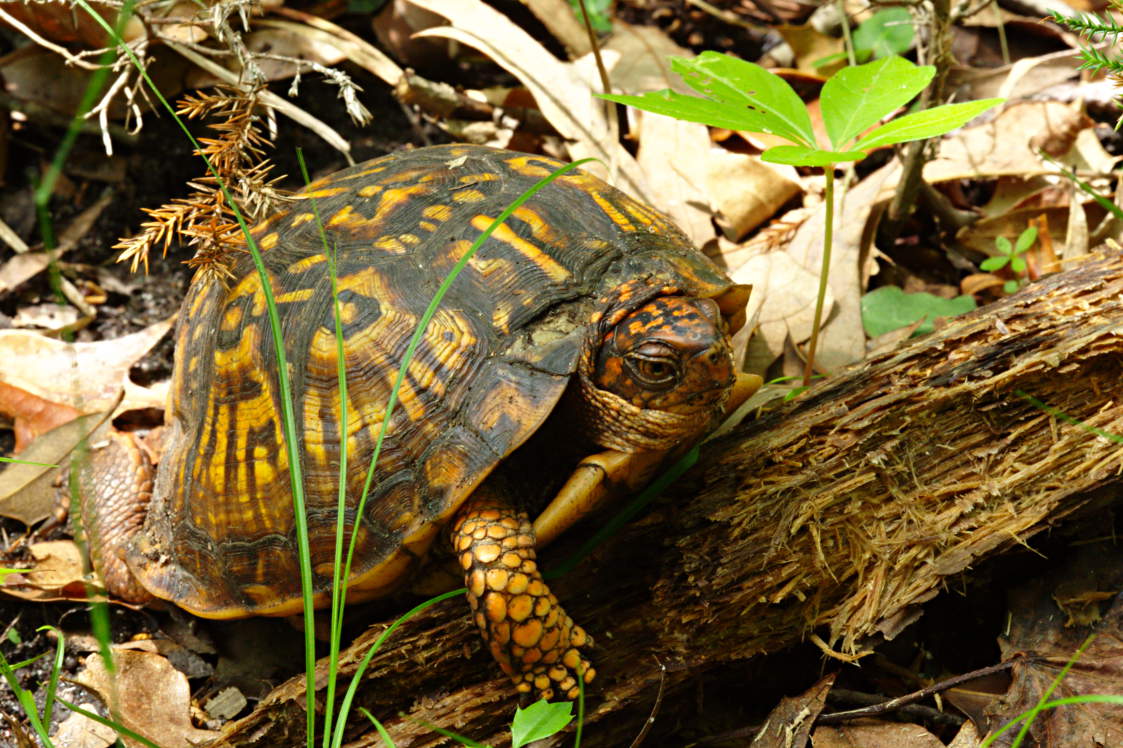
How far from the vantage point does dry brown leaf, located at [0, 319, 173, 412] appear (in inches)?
142

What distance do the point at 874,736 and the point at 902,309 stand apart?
1.69 m

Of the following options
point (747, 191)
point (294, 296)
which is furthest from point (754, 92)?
point (294, 296)

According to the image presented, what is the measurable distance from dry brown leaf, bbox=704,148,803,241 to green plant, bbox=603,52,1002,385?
1145 millimetres

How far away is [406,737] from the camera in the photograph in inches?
94.0

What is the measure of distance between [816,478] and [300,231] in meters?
1.72

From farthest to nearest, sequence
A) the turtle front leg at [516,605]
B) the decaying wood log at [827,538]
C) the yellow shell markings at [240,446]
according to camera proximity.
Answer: the yellow shell markings at [240,446] → the decaying wood log at [827,538] → the turtle front leg at [516,605]

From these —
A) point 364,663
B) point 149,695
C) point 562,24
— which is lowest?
point 149,695

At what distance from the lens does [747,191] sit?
3.84 m

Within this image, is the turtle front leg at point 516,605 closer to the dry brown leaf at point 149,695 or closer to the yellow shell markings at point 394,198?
the yellow shell markings at point 394,198

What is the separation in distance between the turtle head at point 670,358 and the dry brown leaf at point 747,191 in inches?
57.9

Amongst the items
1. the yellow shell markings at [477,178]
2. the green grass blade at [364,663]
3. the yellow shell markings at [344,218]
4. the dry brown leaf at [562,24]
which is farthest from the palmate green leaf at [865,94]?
the dry brown leaf at [562,24]

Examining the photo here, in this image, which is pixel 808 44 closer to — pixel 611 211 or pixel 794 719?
pixel 611 211

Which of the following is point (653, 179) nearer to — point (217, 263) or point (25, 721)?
point (217, 263)

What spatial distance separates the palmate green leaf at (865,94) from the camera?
8.40ft
